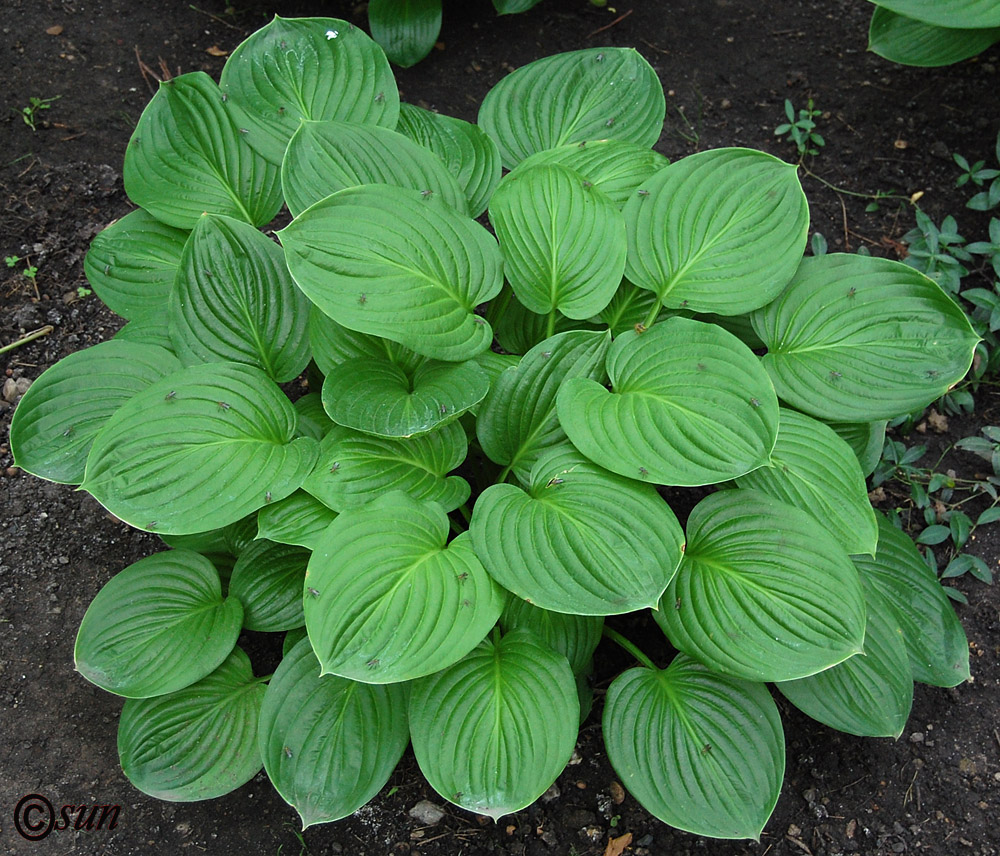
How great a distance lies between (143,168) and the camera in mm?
2070

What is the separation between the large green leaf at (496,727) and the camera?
5.15ft

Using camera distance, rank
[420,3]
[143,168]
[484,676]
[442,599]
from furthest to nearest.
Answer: [420,3] < [143,168] < [484,676] < [442,599]

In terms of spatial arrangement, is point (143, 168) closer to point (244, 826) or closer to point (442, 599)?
point (442, 599)

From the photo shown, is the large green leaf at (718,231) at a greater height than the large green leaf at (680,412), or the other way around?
the large green leaf at (718,231)

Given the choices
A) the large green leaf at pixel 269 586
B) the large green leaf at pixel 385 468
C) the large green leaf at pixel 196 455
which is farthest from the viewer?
the large green leaf at pixel 269 586

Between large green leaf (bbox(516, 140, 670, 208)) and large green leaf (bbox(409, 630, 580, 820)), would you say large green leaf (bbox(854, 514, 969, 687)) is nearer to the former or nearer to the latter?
large green leaf (bbox(409, 630, 580, 820))

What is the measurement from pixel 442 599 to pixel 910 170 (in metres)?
2.35

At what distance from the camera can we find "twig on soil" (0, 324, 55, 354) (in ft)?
8.01

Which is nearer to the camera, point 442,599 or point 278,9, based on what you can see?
point 442,599

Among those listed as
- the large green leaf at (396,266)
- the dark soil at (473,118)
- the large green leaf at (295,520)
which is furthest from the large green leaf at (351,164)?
the dark soil at (473,118)

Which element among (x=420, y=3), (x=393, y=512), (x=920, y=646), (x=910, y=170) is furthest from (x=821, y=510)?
(x=420, y=3)

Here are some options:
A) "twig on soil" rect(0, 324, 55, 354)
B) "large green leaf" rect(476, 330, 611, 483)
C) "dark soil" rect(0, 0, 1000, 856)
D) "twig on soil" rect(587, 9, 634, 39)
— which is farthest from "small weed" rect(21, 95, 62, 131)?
"large green leaf" rect(476, 330, 611, 483)

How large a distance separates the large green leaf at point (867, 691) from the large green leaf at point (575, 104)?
4.67 ft

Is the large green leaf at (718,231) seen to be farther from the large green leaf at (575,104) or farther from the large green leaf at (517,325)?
the large green leaf at (575,104)
